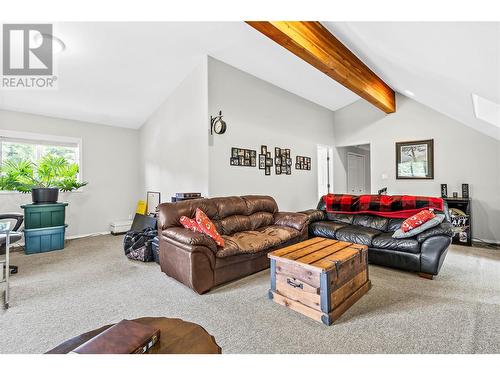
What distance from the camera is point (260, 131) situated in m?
4.71

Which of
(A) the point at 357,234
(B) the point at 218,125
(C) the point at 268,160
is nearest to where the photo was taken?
(A) the point at 357,234

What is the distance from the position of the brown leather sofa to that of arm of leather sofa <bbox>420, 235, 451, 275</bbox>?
147 centimetres

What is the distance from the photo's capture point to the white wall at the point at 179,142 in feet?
13.2

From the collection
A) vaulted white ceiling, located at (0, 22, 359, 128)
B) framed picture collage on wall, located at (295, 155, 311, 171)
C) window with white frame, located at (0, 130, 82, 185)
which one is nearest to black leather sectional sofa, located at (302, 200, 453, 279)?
framed picture collage on wall, located at (295, 155, 311, 171)

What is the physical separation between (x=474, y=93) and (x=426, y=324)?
2317 mm

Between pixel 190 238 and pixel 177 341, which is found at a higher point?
pixel 190 238

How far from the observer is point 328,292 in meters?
1.91

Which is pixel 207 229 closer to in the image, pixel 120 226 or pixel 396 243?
pixel 396 243

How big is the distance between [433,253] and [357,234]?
2.79ft

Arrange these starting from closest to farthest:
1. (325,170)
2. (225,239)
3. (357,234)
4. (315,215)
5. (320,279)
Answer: (320,279), (225,239), (357,234), (315,215), (325,170)

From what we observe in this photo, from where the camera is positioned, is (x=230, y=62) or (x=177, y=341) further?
(x=230, y=62)

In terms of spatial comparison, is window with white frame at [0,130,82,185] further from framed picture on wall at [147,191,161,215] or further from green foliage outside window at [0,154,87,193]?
framed picture on wall at [147,191,161,215]

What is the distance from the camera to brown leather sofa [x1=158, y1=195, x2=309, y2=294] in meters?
2.47

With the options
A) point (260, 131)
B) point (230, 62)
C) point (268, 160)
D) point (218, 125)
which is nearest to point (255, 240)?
point (218, 125)
